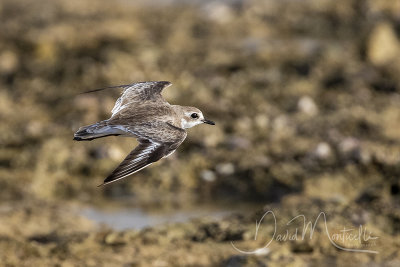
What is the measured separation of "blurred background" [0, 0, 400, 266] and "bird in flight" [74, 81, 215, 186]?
1.12 m

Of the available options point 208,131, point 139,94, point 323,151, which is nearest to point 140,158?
point 139,94

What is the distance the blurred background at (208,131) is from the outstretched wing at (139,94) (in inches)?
45.9

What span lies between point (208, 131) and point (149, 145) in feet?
15.4

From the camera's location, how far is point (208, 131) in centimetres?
1023

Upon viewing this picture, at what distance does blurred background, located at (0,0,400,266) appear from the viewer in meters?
7.12

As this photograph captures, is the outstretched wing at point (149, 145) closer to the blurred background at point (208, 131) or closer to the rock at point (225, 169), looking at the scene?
the blurred background at point (208, 131)

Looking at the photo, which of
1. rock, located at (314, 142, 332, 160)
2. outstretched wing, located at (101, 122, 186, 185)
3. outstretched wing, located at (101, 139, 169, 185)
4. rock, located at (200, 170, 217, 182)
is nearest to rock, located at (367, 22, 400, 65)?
rock, located at (314, 142, 332, 160)

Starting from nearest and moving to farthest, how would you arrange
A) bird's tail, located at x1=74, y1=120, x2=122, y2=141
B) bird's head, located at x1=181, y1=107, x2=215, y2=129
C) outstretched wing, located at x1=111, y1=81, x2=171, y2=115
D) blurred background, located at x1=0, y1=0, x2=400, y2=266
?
bird's tail, located at x1=74, y1=120, x2=122, y2=141, bird's head, located at x1=181, y1=107, x2=215, y2=129, outstretched wing, located at x1=111, y1=81, x2=171, y2=115, blurred background, located at x1=0, y1=0, x2=400, y2=266

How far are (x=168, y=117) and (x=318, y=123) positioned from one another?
4369mm

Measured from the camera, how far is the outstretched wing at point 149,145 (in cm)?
515

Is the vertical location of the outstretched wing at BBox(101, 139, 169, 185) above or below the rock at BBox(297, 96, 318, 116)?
below

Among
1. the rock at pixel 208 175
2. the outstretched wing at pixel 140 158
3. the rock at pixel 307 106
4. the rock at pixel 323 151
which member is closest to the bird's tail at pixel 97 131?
the outstretched wing at pixel 140 158

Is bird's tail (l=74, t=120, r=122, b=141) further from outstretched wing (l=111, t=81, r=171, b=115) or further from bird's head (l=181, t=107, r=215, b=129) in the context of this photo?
bird's head (l=181, t=107, r=215, b=129)

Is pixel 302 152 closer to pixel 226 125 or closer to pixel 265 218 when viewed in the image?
pixel 226 125
